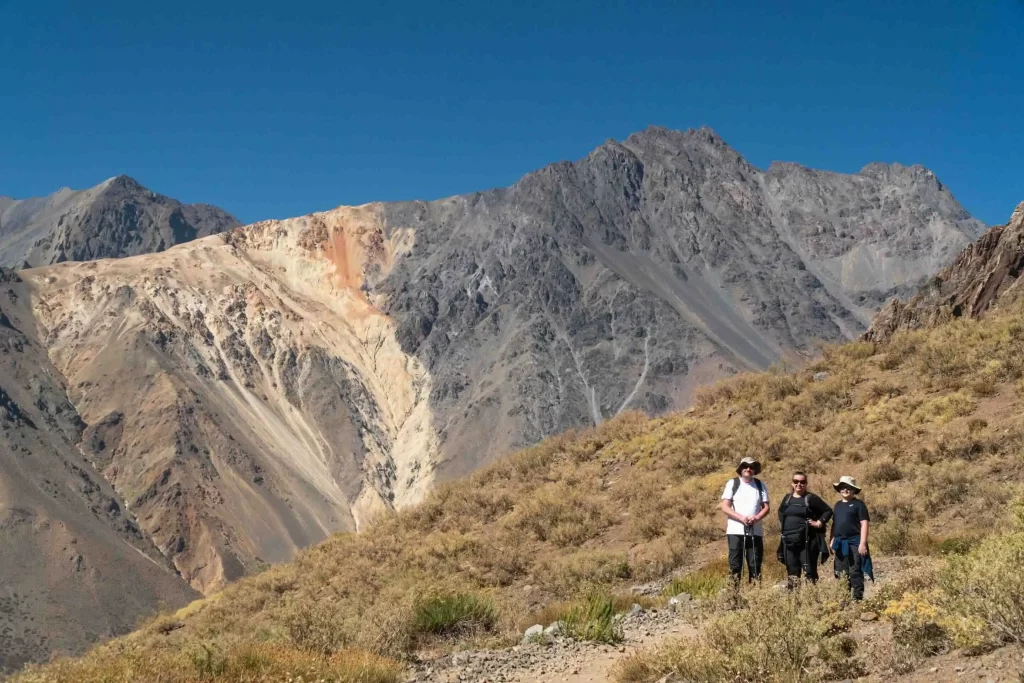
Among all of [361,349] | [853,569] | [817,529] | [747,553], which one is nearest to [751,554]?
[747,553]

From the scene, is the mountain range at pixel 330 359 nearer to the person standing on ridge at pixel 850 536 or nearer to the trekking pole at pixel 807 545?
the trekking pole at pixel 807 545

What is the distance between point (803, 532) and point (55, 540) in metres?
102

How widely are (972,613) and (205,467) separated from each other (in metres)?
122

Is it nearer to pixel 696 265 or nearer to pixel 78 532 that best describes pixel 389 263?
pixel 696 265

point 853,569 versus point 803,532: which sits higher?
point 803,532

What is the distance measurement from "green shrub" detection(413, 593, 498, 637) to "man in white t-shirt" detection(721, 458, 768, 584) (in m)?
3.13

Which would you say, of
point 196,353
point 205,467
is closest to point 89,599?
point 205,467

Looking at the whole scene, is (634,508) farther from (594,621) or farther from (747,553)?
(594,621)

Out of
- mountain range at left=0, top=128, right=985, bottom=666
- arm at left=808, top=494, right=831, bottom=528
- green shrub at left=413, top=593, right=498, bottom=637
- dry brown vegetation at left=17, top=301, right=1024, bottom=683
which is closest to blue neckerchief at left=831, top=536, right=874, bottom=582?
arm at left=808, top=494, right=831, bottom=528

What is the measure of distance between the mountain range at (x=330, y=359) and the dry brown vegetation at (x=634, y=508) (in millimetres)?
75864

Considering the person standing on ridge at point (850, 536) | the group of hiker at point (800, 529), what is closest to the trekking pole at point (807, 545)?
the group of hiker at point (800, 529)

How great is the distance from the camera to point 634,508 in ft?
52.6

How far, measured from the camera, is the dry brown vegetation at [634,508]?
34.6 ft

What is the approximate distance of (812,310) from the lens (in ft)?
606
